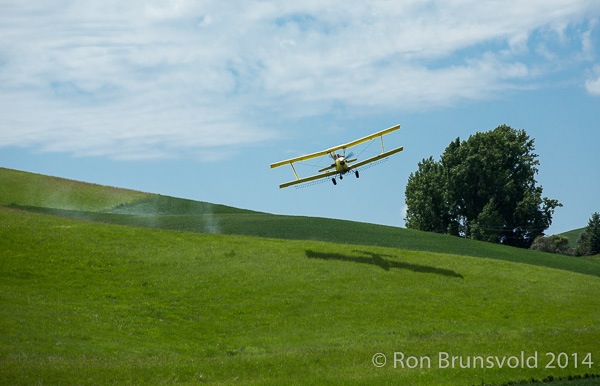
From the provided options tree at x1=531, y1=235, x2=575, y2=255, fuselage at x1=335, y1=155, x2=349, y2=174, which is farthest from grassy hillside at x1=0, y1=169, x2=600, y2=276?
tree at x1=531, y1=235, x2=575, y2=255

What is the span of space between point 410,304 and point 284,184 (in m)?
18.4

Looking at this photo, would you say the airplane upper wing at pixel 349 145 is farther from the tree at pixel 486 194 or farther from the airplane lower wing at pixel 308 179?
the tree at pixel 486 194

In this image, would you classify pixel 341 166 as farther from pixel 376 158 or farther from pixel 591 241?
pixel 591 241

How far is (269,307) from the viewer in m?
49.1

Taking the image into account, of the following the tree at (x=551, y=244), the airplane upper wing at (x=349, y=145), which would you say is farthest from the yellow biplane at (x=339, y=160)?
the tree at (x=551, y=244)

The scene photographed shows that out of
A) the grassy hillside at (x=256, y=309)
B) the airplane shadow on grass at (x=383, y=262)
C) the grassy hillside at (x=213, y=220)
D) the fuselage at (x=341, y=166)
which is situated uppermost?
the fuselage at (x=341, y=166)

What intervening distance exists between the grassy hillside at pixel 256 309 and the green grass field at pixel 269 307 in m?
0.13

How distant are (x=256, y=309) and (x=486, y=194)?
260 ft

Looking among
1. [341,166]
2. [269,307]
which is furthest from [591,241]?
[269,307]

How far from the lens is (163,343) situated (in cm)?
4172

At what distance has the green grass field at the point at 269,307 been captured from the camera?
36.9 metres

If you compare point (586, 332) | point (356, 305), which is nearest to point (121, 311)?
point (356, 305)

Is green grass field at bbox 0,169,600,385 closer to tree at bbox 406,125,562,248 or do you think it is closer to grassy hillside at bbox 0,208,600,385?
grassy hillside at bbox 0,208,600,385

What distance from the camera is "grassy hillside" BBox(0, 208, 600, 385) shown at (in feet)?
120
